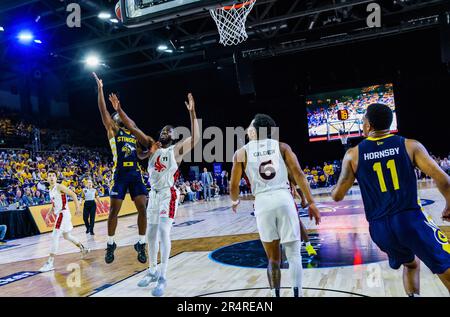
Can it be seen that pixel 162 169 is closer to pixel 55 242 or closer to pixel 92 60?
pixel 55 242

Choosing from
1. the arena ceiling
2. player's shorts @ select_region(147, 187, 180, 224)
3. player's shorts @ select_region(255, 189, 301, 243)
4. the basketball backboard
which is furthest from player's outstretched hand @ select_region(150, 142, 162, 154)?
the arena ceiling

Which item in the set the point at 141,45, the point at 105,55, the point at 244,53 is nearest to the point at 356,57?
the point at 244,53

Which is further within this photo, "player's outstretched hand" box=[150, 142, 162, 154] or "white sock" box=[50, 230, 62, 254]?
"white sock" box=[50, 230, 62, 254]

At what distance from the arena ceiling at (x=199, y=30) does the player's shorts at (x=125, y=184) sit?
8.13 meters

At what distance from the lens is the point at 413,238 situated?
8.52ft

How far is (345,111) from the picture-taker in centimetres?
1973

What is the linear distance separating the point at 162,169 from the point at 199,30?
13.4 meters

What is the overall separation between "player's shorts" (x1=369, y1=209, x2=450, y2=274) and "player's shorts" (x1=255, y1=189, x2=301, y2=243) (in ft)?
2.12

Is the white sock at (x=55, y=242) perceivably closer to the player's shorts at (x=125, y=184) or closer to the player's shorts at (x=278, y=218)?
the player's shorts at (x=125, y=184)

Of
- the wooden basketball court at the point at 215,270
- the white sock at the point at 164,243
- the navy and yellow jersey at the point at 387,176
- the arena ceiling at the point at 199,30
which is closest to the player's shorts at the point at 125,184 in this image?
the white sock at the point at 164,243

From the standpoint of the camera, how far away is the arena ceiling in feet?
45.4

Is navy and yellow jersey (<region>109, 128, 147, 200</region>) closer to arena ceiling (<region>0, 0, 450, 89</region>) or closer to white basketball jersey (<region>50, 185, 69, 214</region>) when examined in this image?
white basketball jersey (<region>50, 185, 69, 214</region>)

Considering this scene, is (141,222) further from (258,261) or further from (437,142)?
(437,142)
